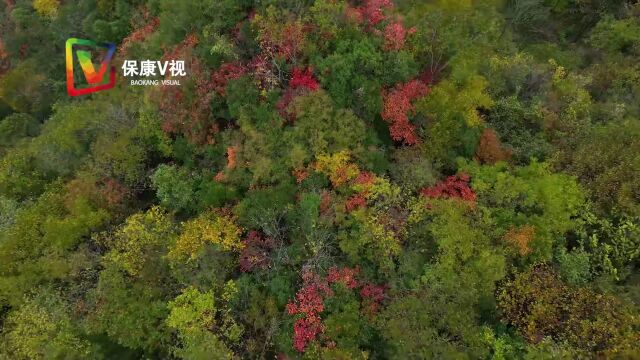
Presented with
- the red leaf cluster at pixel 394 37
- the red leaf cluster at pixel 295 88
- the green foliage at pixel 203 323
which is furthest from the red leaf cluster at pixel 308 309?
the red leaf cluster at pixel 394 37

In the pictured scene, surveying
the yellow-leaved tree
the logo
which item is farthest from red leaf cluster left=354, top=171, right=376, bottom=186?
the logo

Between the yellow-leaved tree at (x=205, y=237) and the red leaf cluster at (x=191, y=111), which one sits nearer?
the yellow-leaved tree at (x=205, y=237)

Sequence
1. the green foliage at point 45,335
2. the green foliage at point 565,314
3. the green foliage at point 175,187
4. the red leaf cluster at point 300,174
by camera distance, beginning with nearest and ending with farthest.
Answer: the green foliage at point 565,314
the green foliage at point 45,335
the red leaf cluster at point 300,174
the green foliage at point 175,187

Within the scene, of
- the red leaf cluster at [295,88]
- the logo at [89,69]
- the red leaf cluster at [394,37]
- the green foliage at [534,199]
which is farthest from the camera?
the logo at [89,69]

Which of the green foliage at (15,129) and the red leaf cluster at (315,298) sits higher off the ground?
the red leaf cluster at (315,298)

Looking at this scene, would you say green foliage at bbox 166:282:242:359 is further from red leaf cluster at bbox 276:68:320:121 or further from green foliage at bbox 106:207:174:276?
red leaf cluster at bbox 276:68:320:121

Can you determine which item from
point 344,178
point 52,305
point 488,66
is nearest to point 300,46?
point 344,178

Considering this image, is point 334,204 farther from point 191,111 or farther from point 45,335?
point 45,335

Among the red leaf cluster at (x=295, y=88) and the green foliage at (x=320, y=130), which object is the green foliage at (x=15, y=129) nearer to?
the red leaf cluster at (x=295, y=88)
